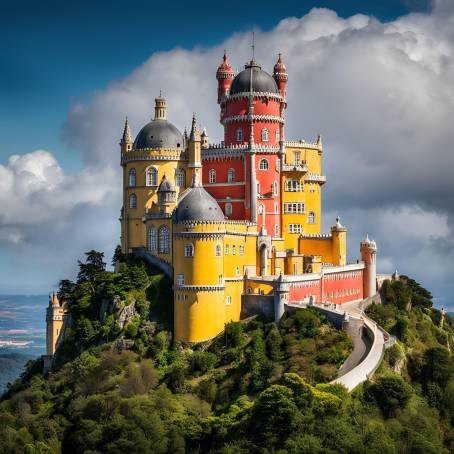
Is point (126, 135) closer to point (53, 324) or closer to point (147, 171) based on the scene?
point (147, 171)

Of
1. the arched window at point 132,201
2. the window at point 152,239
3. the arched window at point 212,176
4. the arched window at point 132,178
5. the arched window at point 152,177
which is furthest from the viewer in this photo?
the arched window at point 132,178

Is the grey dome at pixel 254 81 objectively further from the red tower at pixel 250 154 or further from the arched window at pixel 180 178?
the arched window at pixel 180 178

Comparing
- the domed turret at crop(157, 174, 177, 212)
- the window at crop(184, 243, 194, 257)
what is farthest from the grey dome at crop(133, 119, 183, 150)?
the window at crop(184, 243, 194, 257)

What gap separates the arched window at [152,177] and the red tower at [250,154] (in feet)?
16.6

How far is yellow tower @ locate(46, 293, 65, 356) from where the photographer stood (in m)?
99.3

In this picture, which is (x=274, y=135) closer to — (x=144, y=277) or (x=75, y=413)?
(x=144, y=277)

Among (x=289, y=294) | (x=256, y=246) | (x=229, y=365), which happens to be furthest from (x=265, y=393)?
(x=256, y=246)

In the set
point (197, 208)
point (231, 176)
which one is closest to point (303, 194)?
point (231, 176)

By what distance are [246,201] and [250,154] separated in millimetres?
4718

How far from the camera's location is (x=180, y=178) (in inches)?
3467

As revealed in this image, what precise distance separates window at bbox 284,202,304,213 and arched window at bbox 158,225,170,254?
1396 cm

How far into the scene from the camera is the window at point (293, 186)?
90562 millimetres

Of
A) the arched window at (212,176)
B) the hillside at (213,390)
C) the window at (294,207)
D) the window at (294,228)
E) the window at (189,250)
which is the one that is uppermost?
the arched window at (212,176)

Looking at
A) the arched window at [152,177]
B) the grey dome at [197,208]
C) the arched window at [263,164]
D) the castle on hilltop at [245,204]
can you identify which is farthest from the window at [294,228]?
the grey dome at [197,208]
